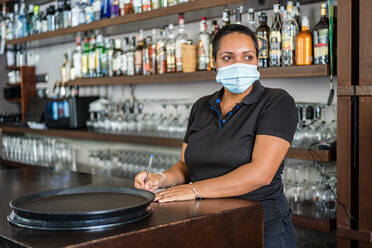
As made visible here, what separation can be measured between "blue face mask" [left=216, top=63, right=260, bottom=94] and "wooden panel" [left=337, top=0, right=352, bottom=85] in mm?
519

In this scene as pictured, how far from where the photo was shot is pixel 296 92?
2805mm

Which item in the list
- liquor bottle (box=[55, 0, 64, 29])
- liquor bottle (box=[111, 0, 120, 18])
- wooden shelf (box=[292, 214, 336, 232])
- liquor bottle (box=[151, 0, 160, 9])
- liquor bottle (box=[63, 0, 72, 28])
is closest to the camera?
wooden shelf (box=[292, 214, 336, 232])

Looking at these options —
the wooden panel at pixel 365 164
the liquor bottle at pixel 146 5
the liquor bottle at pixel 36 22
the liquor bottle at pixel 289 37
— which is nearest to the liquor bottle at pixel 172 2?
the liquor bottle at pixel 146 5

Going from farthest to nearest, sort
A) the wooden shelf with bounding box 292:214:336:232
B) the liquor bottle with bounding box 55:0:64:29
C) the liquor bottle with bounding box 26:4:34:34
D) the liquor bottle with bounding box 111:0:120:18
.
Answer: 1. the liquor bottle with bounding box 26:4:34:34
2. the liquor bottle with bounding box 55:0:64:29
3. the liquor bottle with bounding box 111:0:120:18
4. the wooden shelf with bounding box 292:214:336:232

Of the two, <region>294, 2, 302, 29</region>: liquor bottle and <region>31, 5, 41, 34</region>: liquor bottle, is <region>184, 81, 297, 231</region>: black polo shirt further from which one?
<region>31, 5, 41, 34</region>: liquor bottle

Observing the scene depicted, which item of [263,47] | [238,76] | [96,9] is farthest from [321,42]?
[96,9]

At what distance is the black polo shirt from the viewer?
167 centimetres

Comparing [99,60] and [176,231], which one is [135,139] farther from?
[176,231]

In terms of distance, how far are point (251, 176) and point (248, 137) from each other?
177mm

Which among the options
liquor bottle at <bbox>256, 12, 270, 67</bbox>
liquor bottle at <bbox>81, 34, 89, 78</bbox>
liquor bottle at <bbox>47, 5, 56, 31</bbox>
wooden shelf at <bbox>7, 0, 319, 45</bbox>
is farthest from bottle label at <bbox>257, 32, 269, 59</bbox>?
liquor bottle at <bbox>47, 5, 56, 31</bbox>

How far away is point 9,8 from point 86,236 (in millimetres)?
4617

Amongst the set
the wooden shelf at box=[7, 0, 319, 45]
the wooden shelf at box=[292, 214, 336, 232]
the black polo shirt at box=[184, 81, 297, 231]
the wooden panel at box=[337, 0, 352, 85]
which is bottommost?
the wooden shelf at box=[292, 214, 336, 232]

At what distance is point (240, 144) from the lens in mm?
1709

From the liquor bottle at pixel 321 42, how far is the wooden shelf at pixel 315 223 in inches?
30.2
